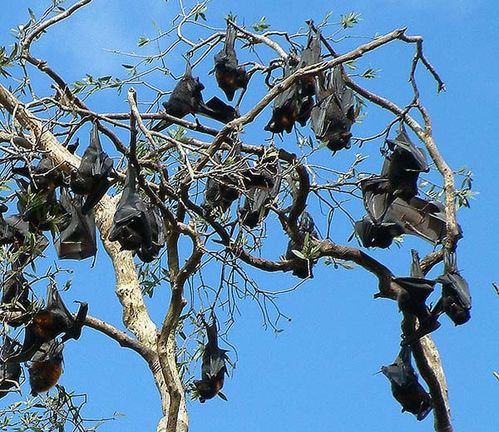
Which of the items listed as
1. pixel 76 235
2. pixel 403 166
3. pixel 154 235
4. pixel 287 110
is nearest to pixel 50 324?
pixel 76 235

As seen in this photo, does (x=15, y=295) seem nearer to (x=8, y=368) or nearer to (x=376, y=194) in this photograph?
(x=8, y=368)

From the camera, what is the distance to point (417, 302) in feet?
20.9

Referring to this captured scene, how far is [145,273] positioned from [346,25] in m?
2.43

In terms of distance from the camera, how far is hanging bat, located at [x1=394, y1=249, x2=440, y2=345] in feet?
20.8

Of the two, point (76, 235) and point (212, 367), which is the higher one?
point (76, 235)

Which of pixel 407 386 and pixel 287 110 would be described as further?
pixel 407 386

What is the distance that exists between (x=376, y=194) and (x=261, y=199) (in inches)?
30.0

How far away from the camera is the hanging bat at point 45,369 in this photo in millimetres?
7652

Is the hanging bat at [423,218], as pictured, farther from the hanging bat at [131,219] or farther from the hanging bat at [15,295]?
the hanging bat at [15,295]

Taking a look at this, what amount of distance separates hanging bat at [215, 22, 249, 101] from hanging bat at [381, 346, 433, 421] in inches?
90.4

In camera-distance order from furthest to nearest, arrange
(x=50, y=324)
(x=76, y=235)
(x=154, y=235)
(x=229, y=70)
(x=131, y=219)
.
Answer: (x=229, y=70), (x=76, y=235), (x=50, y=324), (x=154, y=235), (x=131, y=219)

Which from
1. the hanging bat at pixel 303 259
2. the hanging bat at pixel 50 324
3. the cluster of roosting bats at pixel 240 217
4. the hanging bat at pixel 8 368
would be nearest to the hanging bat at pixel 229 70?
the cluster of roosting bats at pixel 240 217

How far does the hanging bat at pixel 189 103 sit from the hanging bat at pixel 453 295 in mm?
2331

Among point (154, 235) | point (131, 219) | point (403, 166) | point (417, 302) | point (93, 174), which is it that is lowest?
point (417, 302)
